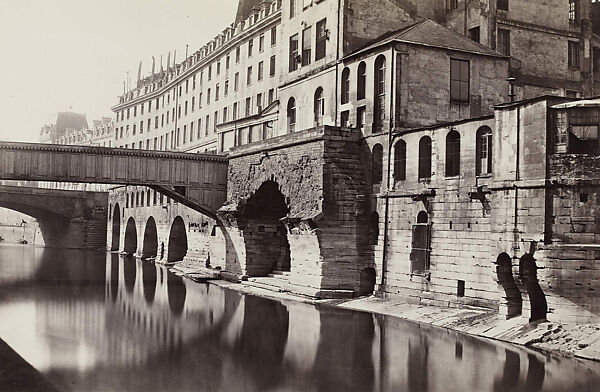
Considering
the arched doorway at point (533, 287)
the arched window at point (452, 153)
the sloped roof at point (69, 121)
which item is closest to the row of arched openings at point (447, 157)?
the arched window at point (452, 153)

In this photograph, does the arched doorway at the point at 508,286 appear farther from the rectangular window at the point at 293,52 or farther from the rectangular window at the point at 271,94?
the rectangular window at the point at 271,94

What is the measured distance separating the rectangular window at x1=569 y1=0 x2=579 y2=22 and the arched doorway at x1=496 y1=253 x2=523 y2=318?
24.9 meters

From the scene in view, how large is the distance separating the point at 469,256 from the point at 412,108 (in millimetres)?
8452

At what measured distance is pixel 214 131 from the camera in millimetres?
61188

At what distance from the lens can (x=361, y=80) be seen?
1374 inches

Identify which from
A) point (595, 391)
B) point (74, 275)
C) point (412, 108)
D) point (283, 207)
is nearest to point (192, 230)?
point (74, 275)

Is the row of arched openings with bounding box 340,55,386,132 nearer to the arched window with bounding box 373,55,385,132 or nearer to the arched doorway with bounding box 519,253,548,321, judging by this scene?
the arched window with bounding box 373,55,385,132

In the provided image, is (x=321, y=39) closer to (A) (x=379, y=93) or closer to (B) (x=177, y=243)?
(A) (x=379, y=93)

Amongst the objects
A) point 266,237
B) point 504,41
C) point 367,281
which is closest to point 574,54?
point 504,41

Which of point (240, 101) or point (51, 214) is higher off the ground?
point (240, 101)

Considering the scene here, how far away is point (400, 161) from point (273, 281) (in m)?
10.6

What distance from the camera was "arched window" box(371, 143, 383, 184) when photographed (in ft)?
106

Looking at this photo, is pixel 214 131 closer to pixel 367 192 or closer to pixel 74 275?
pixel 74 275

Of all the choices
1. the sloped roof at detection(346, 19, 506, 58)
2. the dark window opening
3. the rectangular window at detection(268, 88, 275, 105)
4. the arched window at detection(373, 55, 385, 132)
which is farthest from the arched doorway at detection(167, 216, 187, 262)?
the dark window opening
